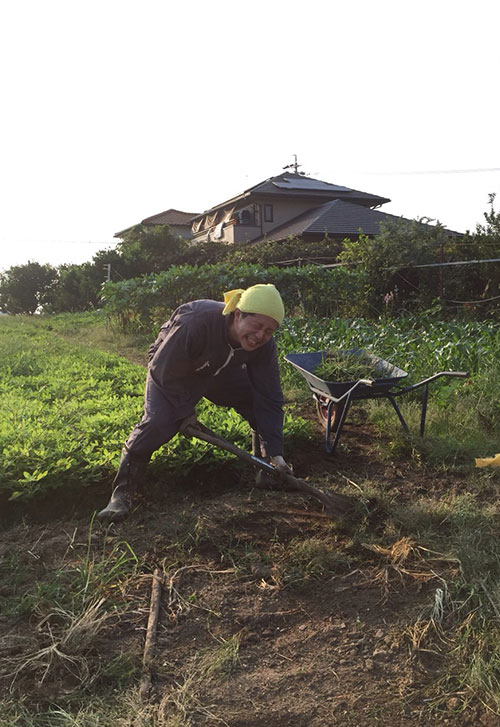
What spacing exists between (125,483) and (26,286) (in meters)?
26.5

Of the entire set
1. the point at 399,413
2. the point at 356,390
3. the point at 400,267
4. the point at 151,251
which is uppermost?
the point at 151,251

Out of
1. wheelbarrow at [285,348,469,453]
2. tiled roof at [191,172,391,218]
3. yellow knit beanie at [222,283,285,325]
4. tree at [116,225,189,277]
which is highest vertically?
tiled roof at [191,172,391,218]

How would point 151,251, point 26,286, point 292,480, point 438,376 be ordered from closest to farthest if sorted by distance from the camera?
point 292,480
point 438,376
point 151,251
point 26,286

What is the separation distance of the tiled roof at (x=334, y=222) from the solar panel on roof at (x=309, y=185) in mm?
2438

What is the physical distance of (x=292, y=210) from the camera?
29875 mm

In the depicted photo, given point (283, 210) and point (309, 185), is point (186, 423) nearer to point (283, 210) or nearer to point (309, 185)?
point (283, 210)

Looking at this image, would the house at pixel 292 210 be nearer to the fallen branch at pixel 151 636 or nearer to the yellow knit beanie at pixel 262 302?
the yellow knit beanie at pixel 262 302

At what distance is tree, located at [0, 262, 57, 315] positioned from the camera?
2733cm

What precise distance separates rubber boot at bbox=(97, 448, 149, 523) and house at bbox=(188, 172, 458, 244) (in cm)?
2196

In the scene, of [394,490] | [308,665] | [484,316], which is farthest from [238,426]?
[484,316]

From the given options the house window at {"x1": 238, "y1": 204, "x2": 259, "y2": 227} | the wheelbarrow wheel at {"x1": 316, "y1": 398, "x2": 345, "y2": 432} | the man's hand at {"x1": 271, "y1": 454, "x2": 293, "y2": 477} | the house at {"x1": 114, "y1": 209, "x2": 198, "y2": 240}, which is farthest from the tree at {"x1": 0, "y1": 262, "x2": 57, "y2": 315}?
the man's hand at {"x1": 271, "y1": 454, "x2": 293, "y2": 477}

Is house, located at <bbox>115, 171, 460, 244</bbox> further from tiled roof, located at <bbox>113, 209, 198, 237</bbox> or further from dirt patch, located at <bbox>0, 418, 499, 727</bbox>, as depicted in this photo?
dirt patch, located at <bbox>0, 418, 499, 727</bbox>

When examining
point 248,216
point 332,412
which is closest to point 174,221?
point 248,216

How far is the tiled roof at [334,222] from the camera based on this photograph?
24375 mm
